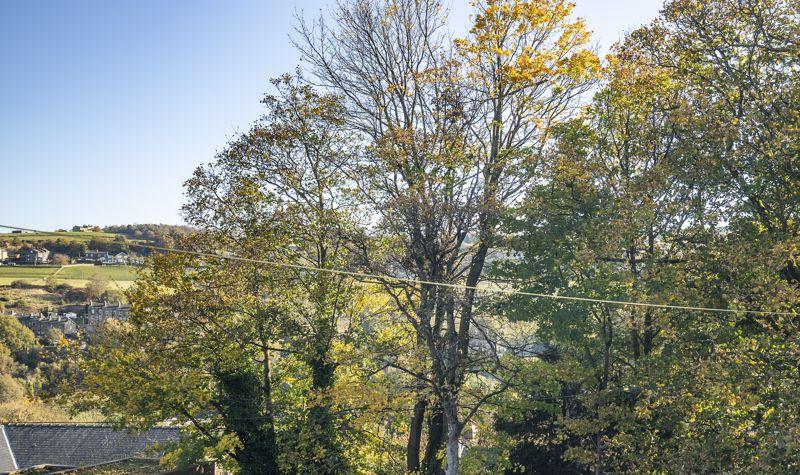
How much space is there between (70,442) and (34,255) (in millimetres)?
15708

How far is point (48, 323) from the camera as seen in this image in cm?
3650

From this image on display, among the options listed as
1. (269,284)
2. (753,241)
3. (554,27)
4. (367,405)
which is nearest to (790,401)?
(753,241)

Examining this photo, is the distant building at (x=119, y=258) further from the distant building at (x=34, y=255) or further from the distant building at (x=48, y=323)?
the distant building at (x=48, y=323)

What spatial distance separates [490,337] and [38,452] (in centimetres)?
2490

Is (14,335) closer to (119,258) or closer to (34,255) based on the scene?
(34,255)

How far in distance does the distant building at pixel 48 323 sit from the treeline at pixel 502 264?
20.8 m

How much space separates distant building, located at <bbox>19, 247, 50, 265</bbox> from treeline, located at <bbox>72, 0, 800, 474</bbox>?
9.12ft

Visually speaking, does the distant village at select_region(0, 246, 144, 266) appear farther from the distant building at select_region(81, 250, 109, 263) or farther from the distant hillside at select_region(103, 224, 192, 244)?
the distant hillside at select_region(103, 224, 192, 244)

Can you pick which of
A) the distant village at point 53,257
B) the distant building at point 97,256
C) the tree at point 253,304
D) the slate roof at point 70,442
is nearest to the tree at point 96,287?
the distant village at point 53,257

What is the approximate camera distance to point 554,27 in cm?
1420

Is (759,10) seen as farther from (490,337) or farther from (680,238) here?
(490,337)

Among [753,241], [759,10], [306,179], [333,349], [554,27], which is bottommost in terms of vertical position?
[333,349]

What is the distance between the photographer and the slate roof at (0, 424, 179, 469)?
2791 centimetres

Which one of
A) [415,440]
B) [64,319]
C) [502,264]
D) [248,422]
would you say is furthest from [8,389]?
A: [502,264]
